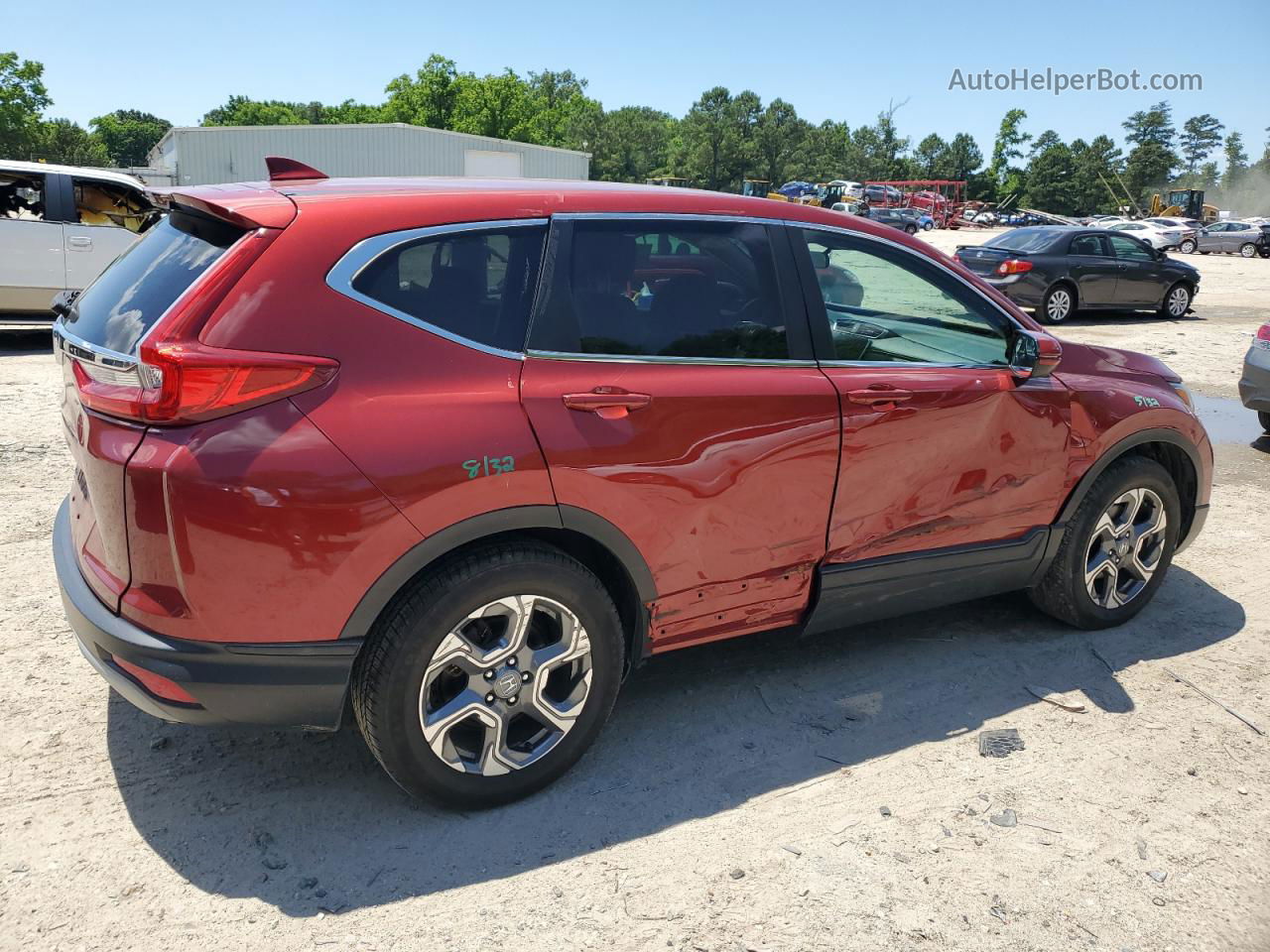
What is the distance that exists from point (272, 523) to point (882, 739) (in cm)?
226

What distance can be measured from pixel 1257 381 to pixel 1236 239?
40.6 metres

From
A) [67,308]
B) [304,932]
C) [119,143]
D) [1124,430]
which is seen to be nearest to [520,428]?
[304,932]

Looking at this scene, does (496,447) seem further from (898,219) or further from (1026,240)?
(898,219)

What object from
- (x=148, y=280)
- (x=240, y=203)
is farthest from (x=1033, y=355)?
(x=148, y=280)

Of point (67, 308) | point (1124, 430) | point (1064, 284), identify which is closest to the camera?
point (67, 308)

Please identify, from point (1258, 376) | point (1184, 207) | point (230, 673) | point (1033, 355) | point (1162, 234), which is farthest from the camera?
point (1184, 207)

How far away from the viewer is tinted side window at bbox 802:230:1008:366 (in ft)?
11.9

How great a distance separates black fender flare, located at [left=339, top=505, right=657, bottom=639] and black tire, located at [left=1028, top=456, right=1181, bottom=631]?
7.42 ft

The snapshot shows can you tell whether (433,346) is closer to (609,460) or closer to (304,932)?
(609,460)

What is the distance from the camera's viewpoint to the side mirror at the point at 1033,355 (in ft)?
12.7

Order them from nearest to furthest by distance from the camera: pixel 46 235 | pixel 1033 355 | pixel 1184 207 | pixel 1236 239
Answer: pixel 1033 355 → pixel 46 235 → pixel 1236 239 → pixel 1184 207

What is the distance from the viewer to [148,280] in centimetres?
282

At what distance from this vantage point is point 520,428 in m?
2.79

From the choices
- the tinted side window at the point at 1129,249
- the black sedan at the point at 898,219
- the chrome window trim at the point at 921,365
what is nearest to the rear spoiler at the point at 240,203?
the chrome window trim at the point at 921,365
